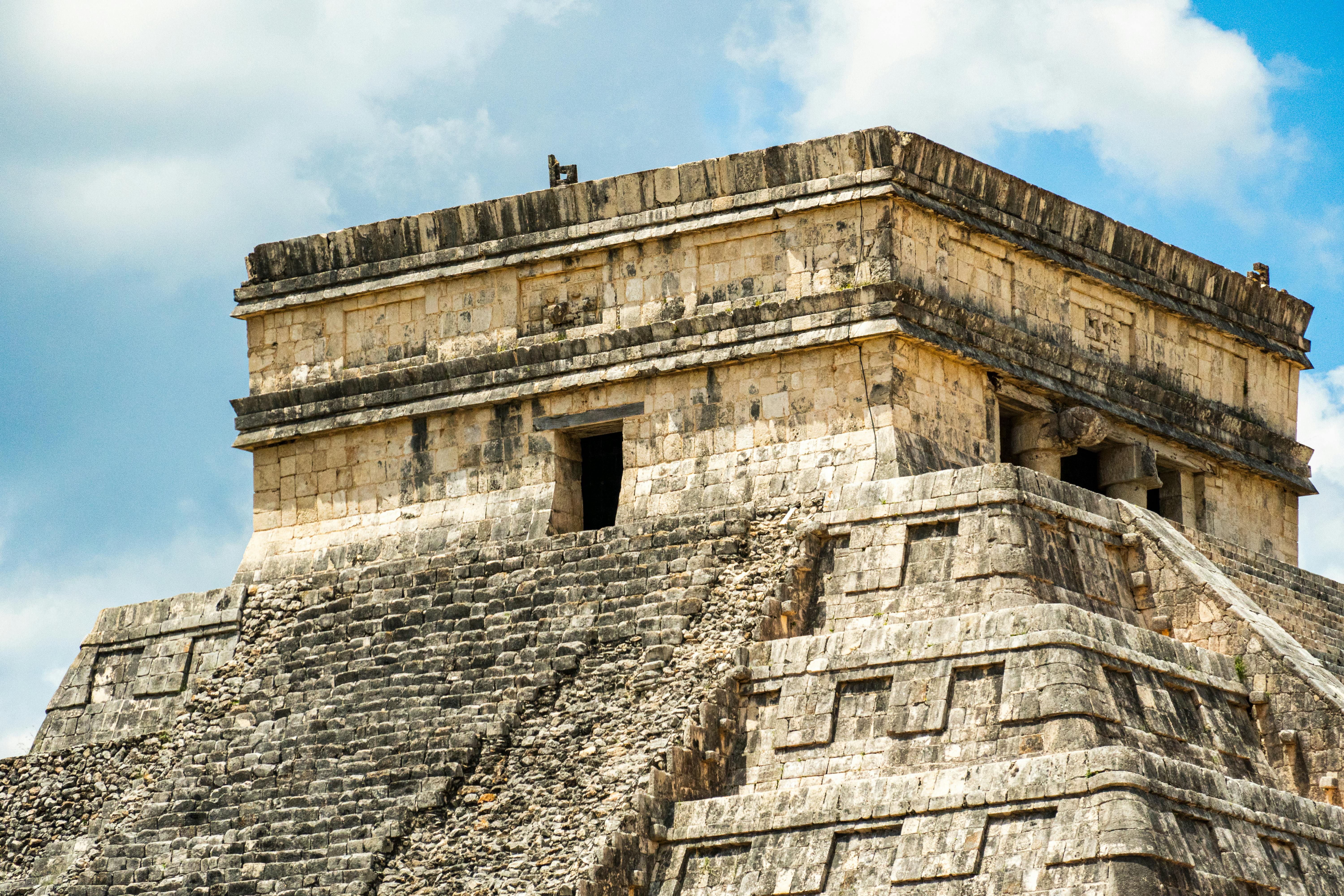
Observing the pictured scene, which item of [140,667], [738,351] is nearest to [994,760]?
[738,351]

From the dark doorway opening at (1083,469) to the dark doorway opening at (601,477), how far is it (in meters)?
4.67

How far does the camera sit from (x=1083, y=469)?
2684 cm

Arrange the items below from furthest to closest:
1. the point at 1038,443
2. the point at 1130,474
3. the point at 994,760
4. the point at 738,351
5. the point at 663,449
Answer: the point at 1130,474 < the point at 1038,443 < the point at 663,449 < the point at 738,351 < the point at 994,760

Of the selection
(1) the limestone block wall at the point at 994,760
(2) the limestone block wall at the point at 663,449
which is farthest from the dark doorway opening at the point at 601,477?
(1) the limestone block wall at the point at 994,760

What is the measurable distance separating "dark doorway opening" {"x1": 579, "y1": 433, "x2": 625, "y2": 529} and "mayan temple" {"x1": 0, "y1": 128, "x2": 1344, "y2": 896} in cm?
4

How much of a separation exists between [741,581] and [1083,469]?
6.20 meters

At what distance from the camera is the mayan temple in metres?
19.3

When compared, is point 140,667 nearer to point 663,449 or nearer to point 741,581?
point 663,449

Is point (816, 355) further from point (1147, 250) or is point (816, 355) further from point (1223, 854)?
point (1223, 854)

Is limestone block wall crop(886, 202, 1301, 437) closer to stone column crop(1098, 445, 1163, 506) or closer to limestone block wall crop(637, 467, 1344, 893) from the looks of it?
stone column crop(1098, 445, 1163, 506)

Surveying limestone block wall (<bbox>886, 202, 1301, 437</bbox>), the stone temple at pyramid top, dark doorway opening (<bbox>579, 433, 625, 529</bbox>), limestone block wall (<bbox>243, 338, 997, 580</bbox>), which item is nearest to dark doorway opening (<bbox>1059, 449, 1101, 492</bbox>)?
the stone temple at pyramid top

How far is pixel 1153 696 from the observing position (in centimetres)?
1984

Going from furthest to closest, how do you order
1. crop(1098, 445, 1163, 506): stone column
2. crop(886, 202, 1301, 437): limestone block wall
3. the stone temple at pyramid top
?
crop(1098, 445, 1163, 506): stone column < crop(886, 202, 1301, 437): limestone block wall < the stone temple at pyramid top

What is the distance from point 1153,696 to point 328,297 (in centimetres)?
1089
